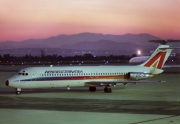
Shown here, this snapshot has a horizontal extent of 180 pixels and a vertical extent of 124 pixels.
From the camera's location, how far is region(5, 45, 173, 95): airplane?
39969mm

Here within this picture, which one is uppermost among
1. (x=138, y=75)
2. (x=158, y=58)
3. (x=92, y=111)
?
(x=158, y=58)

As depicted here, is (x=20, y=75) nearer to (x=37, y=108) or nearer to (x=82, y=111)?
(x=37, y=108)

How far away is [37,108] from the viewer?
2839 cm

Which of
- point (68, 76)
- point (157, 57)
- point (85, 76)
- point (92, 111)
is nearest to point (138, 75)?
point (157, 57)

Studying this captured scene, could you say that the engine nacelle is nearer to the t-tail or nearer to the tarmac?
the t-tail

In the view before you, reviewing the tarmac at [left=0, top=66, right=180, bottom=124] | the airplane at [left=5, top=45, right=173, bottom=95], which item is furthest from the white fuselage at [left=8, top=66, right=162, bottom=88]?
the tarmac at [left=0, top=66, right=180, bottom=124]

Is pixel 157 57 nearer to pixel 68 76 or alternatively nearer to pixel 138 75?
pixel 138 75

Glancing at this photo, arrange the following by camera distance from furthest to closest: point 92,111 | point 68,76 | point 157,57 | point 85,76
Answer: point 157,57, point 85,76, point 68,76, point 92,111

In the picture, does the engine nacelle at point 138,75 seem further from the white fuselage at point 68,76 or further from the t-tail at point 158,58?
the t-tail at point 158,58

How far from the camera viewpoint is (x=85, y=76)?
138ft

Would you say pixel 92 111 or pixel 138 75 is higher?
pixel 138 75

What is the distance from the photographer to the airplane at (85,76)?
39969 mm

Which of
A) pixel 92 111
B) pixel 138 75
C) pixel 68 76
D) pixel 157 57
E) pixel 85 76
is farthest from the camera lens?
pixel 157 57

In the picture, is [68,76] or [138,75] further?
[138,75]
